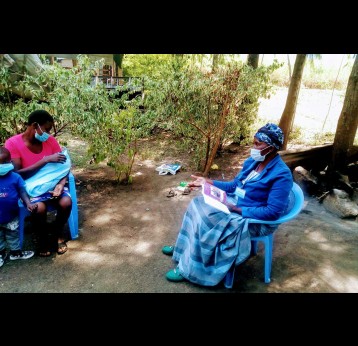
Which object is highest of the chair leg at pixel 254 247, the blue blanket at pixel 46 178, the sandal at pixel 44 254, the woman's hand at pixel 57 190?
the blue blanket at pixel 46 178

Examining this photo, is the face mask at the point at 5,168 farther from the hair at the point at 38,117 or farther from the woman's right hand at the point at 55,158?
the hair at the point at 38,117

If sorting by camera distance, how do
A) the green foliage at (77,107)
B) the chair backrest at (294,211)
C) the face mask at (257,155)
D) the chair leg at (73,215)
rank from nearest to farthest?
1. the chair backrest at (294,211)
2. the face mask at (257,155)
3. the chair leg at (73,215)
4. the green foliage at (77,107)

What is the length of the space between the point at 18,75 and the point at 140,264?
3.79 metres

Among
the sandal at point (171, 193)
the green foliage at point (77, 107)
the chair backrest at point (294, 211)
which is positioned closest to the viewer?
the chair backrest at point (294, 211)

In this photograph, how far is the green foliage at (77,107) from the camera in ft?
14.4

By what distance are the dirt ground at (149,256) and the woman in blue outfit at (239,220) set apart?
21cm

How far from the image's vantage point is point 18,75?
4.78 metres

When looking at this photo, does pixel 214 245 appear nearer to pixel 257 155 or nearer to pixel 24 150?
pixel 257 155

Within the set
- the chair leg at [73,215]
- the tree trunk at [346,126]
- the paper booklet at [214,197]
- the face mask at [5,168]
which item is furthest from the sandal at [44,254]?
the tree trunk at [346,126]

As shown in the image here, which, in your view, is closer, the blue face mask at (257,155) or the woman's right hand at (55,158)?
the blue face mask at (257,155)

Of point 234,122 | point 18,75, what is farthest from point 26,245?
point 234,122

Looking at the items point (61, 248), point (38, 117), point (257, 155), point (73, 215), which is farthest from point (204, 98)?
point (61, 248)

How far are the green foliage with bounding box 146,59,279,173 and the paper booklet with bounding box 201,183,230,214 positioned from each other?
261 cm

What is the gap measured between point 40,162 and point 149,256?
179cm
